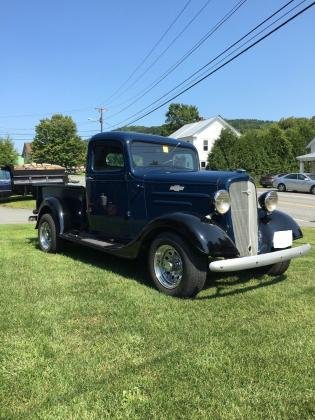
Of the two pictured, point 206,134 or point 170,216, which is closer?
point 170,216

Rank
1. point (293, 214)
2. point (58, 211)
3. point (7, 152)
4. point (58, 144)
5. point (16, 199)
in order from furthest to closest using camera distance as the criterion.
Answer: point (58, 144) → point (7, 152) → point (16, 199) → point (293, 214) → point (58, 211)

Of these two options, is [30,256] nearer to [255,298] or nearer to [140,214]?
[140,214]

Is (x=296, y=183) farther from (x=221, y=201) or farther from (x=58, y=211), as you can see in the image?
(x=221, y=201)

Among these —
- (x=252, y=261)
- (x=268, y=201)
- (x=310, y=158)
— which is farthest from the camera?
(x=310, y=158)

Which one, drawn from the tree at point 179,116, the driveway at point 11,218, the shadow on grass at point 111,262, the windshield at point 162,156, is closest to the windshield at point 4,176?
the driveway at point 11,218

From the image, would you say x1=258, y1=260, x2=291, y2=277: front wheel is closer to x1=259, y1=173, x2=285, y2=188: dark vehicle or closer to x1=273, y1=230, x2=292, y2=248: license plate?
x1=273, y1=230, x2=292, y2=248: license plate

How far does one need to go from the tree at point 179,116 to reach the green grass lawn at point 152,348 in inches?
3842

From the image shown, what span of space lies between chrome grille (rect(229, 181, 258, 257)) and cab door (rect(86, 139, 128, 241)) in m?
1.81

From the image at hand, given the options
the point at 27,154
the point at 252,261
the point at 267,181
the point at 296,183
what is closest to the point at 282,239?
the point at 252,261

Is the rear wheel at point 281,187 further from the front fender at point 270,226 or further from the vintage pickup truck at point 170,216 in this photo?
the front fender at point 270,226

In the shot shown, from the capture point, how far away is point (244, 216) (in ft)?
20.5

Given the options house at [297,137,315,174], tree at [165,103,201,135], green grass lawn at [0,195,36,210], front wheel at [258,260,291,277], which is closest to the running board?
front wheel at [258,260,291,277]

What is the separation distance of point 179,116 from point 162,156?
319 ft

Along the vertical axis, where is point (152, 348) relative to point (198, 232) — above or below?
below
